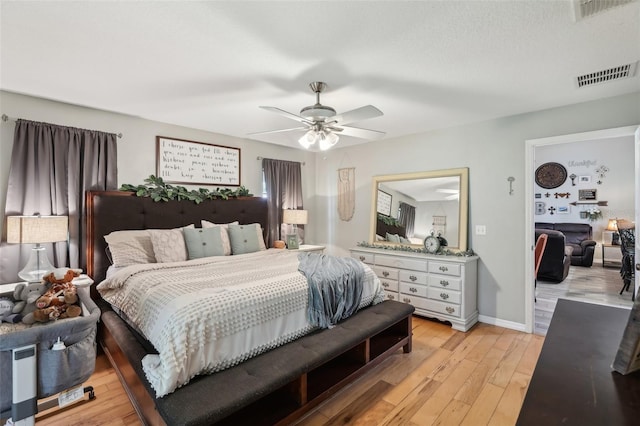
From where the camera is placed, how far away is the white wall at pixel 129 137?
2836mm

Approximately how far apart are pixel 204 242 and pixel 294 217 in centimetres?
164

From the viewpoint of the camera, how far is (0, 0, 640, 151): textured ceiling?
Result: 171 centimetres

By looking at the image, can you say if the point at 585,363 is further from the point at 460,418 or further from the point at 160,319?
the point at 160,319

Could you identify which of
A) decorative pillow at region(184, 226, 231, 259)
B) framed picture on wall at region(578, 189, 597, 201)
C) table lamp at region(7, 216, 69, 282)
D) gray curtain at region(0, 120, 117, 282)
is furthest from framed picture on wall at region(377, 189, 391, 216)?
framed picture on wall at region(578, 189, 597, 201)

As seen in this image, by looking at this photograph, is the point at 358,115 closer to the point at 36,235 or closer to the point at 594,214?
the point at 36,235

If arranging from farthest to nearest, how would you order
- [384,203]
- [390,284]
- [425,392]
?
1. [384,203]
2. [390,284]
3. [425,392]

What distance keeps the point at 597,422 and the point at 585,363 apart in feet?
1.10

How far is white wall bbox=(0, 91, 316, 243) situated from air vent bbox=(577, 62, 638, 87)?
3.80 m

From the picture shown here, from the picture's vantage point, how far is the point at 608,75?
2.48 m

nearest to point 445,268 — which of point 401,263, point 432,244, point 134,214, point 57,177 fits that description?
point 432,244

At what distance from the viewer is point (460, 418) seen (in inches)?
80.9

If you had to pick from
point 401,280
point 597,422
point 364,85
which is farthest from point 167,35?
point 401,280

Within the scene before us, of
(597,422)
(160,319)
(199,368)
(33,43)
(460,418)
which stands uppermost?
(33,43)

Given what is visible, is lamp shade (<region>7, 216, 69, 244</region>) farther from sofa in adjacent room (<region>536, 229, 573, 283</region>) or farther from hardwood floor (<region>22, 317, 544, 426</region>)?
sofa in adjacent room (<region>536, 229, 573, 283</region>)
